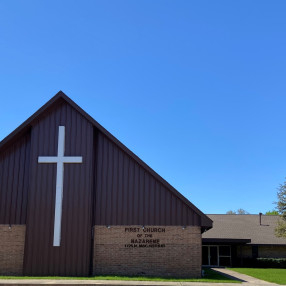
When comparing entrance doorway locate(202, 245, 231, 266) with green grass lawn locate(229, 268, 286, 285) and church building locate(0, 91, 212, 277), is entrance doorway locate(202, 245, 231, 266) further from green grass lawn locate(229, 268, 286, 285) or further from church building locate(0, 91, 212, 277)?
church building locate(0, 91, 212, 277)

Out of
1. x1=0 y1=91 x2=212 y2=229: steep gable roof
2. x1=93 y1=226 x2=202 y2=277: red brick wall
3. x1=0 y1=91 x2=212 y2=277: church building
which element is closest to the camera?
x1=93 y1=226 x2=202 y2=277: red brick wall

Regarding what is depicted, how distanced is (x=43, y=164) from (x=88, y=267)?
16.6 ft

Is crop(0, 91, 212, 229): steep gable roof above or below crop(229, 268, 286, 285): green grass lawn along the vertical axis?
above

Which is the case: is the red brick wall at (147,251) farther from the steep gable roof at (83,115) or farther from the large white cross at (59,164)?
the large white cross at (59,164)

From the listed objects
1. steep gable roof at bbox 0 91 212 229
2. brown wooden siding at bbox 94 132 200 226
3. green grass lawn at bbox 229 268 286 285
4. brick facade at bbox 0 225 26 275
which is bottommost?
green grass lawn at bbox 229 268 286 285

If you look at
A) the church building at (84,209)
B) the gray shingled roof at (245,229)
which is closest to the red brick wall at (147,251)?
the church building at (84,209)

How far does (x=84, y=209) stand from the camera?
1842 centimetres

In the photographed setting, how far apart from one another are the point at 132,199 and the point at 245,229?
18.8m

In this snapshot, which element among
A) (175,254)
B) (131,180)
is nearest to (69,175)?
(131,180)

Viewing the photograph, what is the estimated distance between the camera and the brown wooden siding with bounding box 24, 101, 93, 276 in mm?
18062

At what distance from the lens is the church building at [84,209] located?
59.3 ft

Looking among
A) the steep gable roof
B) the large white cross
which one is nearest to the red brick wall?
the steep gable roof

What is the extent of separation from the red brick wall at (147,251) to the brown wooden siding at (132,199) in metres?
0.35

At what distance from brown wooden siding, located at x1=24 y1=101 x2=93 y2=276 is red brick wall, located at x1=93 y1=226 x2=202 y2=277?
71 cm
